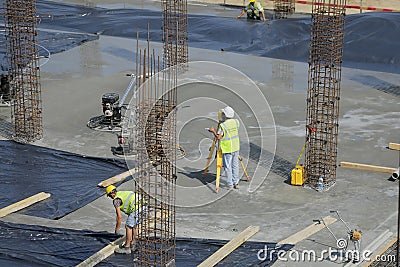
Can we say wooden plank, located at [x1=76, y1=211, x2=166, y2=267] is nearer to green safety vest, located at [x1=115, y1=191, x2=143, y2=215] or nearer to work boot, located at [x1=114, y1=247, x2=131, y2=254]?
work boot, located at [x1=114, y1=247, x2=131, y2=254]

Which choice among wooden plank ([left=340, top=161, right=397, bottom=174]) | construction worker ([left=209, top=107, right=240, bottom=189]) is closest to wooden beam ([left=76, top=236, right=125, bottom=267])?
construction worker ([left=209, top=107, right=240, bottom=189])

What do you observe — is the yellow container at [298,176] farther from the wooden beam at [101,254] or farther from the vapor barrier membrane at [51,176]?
the wooden beam at [101,254]

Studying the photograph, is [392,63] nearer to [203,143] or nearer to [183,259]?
[203,143]

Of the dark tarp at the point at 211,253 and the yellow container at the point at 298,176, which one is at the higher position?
the yellow container at the point at 298,176

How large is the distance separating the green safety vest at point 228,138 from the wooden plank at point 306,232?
9.01 ft

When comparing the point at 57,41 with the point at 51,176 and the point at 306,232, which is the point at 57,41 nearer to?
the point at 51,176

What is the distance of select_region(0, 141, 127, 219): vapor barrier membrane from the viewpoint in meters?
18.6

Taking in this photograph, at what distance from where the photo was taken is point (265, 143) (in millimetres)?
22078

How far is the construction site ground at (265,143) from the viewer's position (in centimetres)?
1753

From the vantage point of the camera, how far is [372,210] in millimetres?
18125

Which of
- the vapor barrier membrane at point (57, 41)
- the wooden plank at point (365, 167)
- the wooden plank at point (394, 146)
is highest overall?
the vapor barrier membrane at point (57, 41)

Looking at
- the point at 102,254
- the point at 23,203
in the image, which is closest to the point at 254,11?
the point at 23,203

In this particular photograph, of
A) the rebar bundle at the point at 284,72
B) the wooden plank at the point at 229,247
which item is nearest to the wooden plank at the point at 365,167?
the wooden plank at the point at 229,247

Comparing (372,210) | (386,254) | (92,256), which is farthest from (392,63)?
(92,256)
